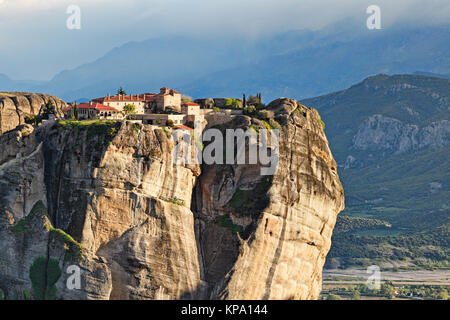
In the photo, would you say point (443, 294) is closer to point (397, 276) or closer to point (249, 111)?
point (397, 276)

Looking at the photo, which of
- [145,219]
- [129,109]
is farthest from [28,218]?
[129,109]

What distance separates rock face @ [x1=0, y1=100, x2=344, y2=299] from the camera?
91.5 m

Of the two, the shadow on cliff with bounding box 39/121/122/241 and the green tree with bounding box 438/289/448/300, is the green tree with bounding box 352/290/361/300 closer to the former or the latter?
the green tree with bounding box 438/289/448/300

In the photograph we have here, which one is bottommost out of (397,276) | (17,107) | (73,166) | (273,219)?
(397,276)

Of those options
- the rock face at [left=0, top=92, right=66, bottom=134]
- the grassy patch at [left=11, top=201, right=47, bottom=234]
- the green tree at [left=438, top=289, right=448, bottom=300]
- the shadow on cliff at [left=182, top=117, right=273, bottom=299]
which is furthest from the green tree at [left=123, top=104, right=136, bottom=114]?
the green tree at [left=438, top=289, right=448, bottom=300]

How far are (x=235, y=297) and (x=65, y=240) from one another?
19.0 meters

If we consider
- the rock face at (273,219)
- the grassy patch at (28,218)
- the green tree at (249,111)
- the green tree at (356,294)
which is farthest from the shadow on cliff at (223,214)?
the green tree at (356,294)

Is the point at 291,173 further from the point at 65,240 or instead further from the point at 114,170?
the point at 65,240

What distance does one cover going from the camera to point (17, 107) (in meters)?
110

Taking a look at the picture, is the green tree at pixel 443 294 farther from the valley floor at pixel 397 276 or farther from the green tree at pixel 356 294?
the green tree at pixel 356 294

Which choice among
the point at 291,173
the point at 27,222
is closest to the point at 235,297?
the point at 291,173

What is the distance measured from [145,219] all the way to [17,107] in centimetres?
2774

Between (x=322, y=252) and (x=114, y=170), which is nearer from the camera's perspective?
(x=114, y=170)

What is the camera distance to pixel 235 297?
90.8 m
